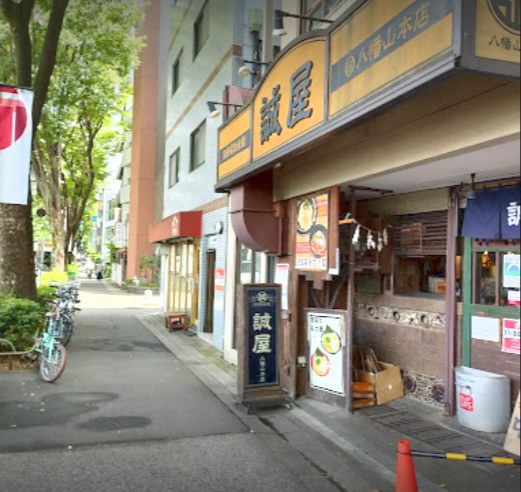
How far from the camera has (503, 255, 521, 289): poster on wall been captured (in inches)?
233

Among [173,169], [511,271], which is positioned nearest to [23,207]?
[173,169]

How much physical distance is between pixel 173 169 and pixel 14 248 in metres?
9.25

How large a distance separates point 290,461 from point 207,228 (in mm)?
9045

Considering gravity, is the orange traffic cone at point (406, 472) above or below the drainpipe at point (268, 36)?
below

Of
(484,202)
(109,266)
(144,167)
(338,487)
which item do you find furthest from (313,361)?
(109,266)

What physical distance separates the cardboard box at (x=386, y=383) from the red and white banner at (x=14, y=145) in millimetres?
5334

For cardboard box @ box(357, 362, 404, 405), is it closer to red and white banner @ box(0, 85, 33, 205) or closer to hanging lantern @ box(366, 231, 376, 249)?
hanging lantern @ box(366, 231, 376, 249)

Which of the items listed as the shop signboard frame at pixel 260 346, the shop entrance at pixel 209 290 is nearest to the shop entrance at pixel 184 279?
the shop entrance at pixel 209 290

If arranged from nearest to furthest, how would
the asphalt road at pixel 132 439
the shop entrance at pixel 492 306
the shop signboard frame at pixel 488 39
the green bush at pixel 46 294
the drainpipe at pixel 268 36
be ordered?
the shop signboard frame at pixel 488 39, the asphalt road at pixel 132 439, the shop entrance at pixel 492 306, the drainpipe at pixel 268 36, the green bush at pixel 46 294

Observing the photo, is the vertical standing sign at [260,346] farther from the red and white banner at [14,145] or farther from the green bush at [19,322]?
the green bush at [19,322]

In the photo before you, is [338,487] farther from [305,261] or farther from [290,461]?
[305,261]

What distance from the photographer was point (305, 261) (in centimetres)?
779

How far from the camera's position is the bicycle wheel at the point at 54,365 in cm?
896

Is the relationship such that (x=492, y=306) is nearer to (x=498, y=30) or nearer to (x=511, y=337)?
(x=511, y=337)
